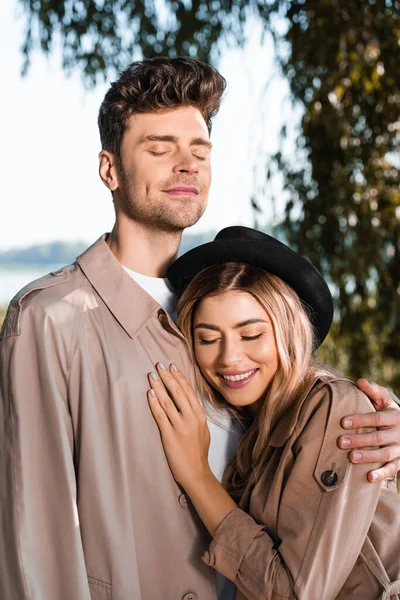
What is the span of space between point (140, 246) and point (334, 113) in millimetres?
1575

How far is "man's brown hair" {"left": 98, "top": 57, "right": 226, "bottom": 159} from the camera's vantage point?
2010 mm

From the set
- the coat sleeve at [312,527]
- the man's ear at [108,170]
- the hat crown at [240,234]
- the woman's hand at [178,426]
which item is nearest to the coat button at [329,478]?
the coat sleeve at [312,527]

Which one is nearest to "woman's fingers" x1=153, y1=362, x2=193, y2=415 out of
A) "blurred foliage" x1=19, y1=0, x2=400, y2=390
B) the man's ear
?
the man's ear

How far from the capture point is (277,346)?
1.99 m

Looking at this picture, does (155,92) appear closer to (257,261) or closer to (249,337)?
(257,261)

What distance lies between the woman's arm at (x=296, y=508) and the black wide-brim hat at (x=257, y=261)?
0.96 ft

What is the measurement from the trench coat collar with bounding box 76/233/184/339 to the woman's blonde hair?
112mm

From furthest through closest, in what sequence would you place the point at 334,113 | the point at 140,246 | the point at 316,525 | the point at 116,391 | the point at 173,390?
the point at 334,113
the point at 140,246
the point at 173,390
the point at 116,391
the point at 316,525

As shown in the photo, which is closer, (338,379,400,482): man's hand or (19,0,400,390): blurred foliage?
(338,379,400,482): man's hand

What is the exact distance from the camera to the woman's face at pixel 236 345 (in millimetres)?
1973

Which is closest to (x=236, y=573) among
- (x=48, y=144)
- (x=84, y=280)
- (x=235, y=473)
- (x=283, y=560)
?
(x=283, y=560)

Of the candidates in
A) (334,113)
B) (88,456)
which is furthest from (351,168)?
(88,456)

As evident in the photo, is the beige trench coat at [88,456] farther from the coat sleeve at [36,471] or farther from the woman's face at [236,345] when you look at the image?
the woman's face at [236,345]

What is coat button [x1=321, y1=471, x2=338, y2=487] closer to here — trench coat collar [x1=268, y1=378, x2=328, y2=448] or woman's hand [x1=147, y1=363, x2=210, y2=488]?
trench coat collar [x1=268, y1=378, x2=328, y2=448]
